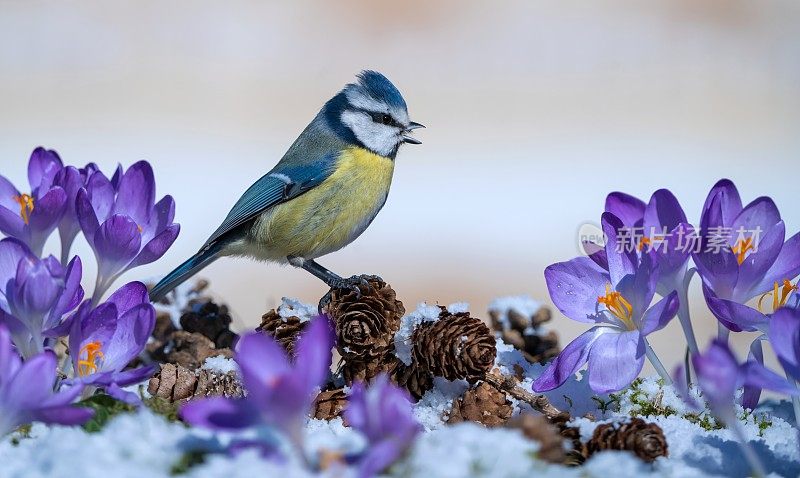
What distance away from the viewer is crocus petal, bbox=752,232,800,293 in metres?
0.97

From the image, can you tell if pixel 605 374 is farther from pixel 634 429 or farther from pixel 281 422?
pixel 281 422

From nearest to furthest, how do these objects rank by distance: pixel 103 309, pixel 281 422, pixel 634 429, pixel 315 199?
pixel 281 422 < pixel 634 429 < pixel 103 309 < pixel 315 199

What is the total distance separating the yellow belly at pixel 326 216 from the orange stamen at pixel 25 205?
0.78 meters

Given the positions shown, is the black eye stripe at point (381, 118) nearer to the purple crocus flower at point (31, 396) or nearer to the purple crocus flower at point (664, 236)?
the purple crocus flower at point (664, 236)

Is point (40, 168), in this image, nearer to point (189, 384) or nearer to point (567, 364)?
point (189, 384)

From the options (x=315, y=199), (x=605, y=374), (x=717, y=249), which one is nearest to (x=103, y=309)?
(x=605, y=374)

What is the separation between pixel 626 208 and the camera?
3.33ft

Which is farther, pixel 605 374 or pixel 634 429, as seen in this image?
pixel 605 374

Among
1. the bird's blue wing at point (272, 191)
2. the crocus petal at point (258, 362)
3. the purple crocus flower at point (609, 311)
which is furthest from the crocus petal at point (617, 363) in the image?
the bird's blue wing at point (272, 191)

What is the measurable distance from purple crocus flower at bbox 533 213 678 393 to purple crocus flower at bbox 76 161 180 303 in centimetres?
45

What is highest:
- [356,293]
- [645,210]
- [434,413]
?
[645,210]

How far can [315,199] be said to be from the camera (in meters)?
1.83

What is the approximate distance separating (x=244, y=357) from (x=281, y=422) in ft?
0.16

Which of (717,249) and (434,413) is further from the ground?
(717,249)
